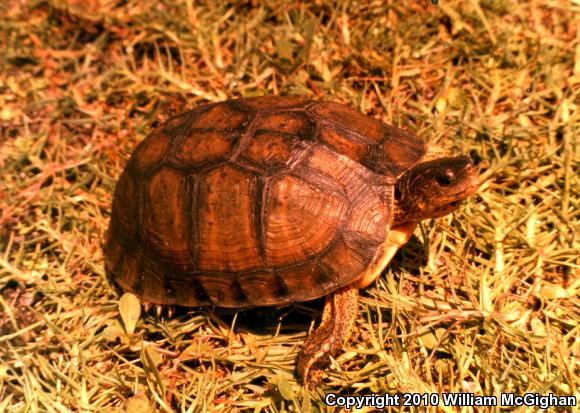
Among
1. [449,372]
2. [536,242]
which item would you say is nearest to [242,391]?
[449,372]

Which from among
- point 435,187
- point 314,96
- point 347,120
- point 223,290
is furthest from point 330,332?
point 314,96

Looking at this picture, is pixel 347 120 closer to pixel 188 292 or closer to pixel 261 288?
pixel 261 288

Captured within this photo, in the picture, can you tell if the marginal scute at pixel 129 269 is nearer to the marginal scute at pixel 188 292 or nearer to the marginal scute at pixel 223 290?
the marginal scute at pixel 188 292

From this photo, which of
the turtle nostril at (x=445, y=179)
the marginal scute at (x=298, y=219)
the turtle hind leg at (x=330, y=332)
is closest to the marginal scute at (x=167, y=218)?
the marginal scute at (x=298, y=219)

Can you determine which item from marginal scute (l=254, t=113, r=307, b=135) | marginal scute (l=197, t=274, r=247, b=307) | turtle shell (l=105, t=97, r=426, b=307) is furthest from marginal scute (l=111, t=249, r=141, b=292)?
marginal scute (l=254, t=113, r=307, b=135)

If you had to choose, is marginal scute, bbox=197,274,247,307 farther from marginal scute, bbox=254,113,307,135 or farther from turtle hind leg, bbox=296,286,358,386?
marginal scute, bbox=254,113,307,135

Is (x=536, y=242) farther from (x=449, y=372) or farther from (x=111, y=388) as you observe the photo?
(x=111, y=388)
